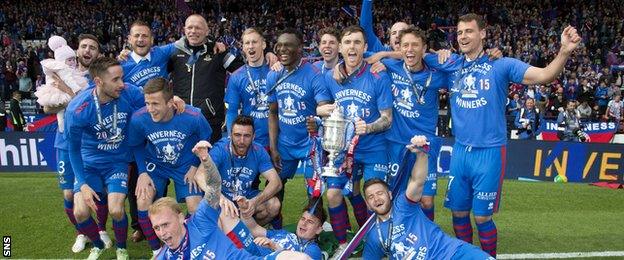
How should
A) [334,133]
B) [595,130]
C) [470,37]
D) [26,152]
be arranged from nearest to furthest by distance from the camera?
[470,37] → [334,133] → [26,152] → [595,130]

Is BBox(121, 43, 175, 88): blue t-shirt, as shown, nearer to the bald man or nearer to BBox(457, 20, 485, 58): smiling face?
the bald man

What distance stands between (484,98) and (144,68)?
372cm

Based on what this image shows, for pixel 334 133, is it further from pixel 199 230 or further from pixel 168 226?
pixel 168 226

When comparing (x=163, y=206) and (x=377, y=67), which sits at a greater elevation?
(x=377, y=67)

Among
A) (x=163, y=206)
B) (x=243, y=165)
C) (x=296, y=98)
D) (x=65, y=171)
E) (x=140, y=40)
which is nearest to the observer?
(x=163, y=206)

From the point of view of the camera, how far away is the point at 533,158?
12352 millimetres

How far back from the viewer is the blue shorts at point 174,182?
6.08 meters

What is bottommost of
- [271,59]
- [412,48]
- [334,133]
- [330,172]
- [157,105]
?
[330,172]

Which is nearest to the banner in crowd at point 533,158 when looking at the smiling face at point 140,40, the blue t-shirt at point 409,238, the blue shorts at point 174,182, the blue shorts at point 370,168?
the blue shorts at point 370,168

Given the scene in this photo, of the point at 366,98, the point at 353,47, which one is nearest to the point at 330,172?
the point at 366,98

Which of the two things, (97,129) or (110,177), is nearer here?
(97,129)

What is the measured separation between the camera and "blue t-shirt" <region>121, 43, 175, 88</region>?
6.96m

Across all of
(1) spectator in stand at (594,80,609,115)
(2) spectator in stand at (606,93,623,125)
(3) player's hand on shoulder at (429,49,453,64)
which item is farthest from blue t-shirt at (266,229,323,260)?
(1) spectator in stand at (594,80,609,115)

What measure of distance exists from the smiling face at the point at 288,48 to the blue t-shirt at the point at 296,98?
0.33ft
